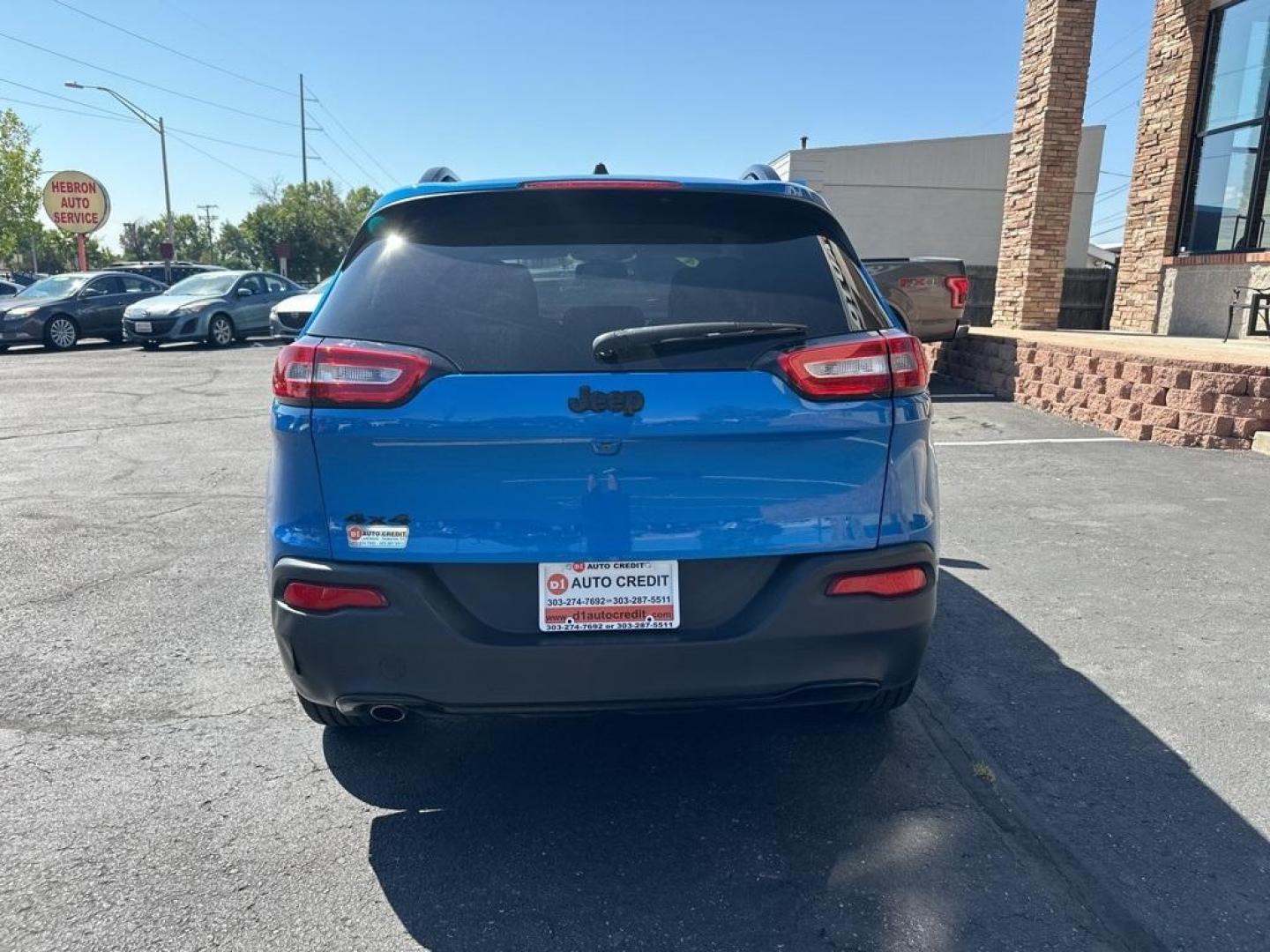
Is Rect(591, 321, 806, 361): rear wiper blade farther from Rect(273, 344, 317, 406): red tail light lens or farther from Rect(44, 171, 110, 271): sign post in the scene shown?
Rect(44, 171, 110, 271): sign post

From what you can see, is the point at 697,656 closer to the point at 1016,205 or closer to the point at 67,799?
the point at 67,799

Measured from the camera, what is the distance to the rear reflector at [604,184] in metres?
2.59

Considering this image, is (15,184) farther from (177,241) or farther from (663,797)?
(177,241)

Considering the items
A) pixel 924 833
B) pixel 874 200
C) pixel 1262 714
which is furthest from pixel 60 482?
pixel 874 200

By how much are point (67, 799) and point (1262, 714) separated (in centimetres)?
411

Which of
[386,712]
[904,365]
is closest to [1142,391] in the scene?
[904,365]

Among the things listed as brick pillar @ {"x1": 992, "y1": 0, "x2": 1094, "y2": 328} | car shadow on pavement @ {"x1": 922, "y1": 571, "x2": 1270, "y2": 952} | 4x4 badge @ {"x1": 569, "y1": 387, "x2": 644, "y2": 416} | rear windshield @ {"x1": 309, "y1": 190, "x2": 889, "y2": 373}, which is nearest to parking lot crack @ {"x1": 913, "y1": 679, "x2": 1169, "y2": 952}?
car shadow on pavement @ {"x1": 922, "y1": 571, "x2": 1270, "y2": 952}

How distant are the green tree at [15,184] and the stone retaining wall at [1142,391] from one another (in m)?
40.8

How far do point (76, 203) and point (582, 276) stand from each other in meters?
35.3

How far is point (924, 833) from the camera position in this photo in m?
2.63

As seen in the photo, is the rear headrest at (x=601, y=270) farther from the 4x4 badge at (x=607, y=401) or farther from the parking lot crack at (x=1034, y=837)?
the parking lot crack at (x=1034, y=837)

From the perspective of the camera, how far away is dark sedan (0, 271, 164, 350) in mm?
17750

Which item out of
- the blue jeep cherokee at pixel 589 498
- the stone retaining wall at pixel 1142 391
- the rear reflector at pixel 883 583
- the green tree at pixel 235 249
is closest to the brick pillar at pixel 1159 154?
the stone retaining wall at pixel 1142 391

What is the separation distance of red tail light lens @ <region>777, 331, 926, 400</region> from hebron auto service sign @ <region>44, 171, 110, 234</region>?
114 feet
